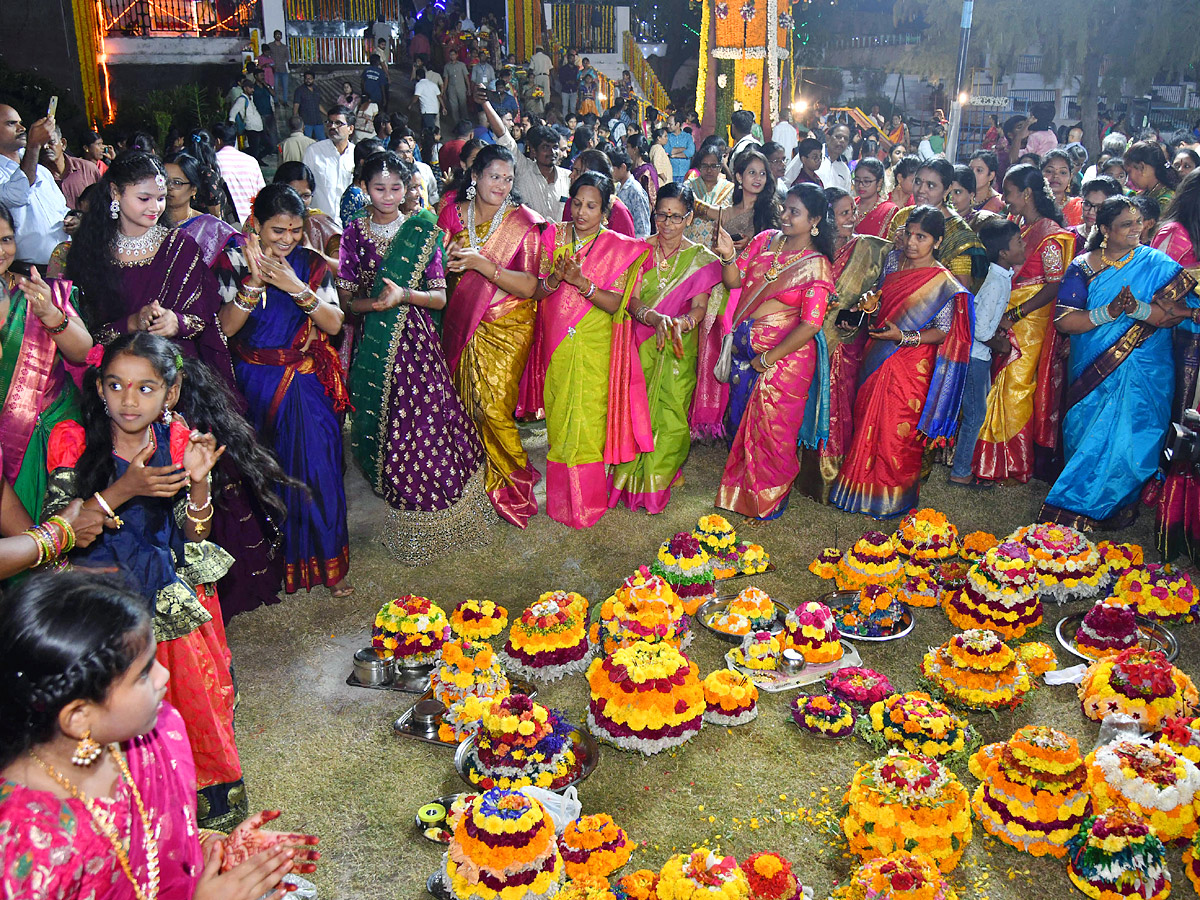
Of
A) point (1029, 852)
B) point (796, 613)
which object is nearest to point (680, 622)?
point (796, 613)

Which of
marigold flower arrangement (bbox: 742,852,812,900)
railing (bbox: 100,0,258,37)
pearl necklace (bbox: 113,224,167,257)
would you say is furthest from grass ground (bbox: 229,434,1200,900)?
railing (bbox: 100,0,258,37)

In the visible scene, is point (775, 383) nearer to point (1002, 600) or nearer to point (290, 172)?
point (1002, 600)

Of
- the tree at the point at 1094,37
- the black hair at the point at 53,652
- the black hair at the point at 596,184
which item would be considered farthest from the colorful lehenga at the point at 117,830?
the tree at the point at 1094,37

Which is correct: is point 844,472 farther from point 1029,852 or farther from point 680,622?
point 1029,852

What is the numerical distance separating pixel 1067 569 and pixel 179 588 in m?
3.74

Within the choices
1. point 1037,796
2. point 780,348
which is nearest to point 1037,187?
point 780,348

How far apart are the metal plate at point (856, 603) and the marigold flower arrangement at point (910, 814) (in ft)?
3.65

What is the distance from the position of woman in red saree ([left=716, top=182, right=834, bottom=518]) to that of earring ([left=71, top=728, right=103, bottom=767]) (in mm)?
3937

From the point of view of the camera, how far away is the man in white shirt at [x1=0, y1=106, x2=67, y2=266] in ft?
16.4

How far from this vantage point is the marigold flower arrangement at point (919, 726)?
3.40 metres

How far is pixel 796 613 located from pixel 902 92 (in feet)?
84.8

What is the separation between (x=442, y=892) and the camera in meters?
2.86

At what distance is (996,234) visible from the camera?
543 centimetres

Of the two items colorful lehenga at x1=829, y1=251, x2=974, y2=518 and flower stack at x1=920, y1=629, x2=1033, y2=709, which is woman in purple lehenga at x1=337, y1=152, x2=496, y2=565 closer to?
colorful lehenga at x1=829, y1=251, x2=974, y2=518
